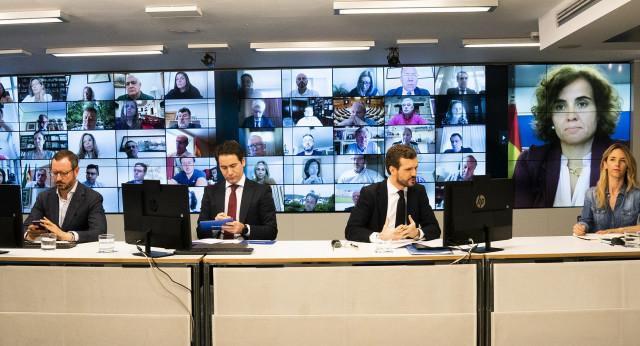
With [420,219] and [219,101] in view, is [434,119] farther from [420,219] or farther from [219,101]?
[420,219]

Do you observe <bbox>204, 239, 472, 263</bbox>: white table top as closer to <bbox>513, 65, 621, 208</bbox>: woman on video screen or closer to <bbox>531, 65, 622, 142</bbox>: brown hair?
<bbox>513, 65, 621, 208</bbox>: woman on video screen

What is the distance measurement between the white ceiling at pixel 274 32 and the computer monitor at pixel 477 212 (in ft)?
6.31

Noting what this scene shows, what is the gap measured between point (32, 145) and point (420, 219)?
6758mm

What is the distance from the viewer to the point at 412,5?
479 centimetres

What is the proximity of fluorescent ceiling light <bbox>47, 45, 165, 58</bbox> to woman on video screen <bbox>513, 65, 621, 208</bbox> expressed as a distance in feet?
17.7

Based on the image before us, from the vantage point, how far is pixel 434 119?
793cm

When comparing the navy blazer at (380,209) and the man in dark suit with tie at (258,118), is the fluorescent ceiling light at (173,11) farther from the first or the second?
the man in dark suit with tie at (258,118)

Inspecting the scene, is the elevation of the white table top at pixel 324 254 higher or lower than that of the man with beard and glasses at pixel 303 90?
lower

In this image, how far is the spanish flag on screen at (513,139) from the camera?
7902 mm

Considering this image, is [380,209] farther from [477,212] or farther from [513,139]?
[513,139]

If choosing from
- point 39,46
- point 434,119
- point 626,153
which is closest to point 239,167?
point 626,153

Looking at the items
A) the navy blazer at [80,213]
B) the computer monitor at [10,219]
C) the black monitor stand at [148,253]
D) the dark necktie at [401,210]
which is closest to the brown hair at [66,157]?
the navy blazer at [80,213]

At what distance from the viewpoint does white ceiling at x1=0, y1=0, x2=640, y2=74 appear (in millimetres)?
5023

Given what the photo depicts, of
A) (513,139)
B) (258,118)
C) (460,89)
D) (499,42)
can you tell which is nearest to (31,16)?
(258,118)
